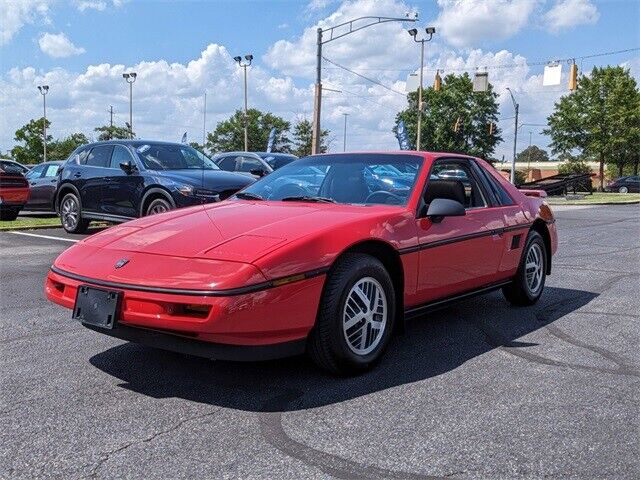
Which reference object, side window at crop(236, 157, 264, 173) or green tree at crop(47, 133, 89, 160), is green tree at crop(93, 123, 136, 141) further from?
side window at crop(236, 157, 264, 173)

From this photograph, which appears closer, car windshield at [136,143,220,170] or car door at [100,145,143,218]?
car door at [100,145,143,218]

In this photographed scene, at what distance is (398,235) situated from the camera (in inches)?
154

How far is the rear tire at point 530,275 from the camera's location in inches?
213

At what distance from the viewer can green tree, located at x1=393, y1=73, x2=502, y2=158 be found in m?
70.0

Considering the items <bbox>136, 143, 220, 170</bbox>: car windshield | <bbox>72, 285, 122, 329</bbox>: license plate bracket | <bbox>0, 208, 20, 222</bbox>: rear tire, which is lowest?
<bbox>0, 208, 20, 222</bbox>: rear tire

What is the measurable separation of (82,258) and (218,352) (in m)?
1.10

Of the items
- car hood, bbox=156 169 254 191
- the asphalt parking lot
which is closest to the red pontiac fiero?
the asphalt parking lot

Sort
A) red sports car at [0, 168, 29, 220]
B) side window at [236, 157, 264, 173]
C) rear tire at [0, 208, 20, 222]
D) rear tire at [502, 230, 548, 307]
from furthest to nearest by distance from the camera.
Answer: side window at [236, 157, 264, 173]
rear tire at [0, 208, 20, 222]
red sports car at [0, 168, 29, 220]
rear tire at [502, 230, 548, 307]

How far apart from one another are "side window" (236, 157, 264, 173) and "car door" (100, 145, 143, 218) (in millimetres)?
4094

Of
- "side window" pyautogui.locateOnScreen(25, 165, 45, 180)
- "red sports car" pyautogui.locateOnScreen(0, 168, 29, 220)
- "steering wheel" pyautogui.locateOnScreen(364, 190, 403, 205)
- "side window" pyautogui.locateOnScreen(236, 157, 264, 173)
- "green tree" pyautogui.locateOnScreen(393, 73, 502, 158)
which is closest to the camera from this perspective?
"steering wheel" pyautogui.locateOnScreen(364, 190, 403, 205)

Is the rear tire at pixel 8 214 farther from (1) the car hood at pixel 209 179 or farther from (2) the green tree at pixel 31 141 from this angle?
(2) the green tree at pixel 31 141

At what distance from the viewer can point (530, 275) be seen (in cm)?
560

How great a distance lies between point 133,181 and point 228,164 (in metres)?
5.00

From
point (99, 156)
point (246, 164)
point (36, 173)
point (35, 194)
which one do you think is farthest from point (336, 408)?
point (36, 173)
